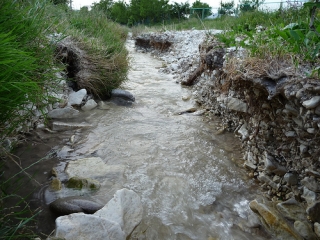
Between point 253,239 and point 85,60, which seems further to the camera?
point 85,60

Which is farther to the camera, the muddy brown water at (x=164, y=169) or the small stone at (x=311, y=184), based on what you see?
the muddy brown water at (x=164, y=169)

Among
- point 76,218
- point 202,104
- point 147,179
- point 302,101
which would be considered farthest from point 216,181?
point 202,104

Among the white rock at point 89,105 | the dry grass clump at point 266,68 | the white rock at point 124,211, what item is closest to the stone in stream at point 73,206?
the white rock at point 124,211

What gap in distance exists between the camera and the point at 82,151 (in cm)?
335

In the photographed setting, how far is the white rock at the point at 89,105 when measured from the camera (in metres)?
4.82

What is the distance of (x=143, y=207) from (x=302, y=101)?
158 centimetres

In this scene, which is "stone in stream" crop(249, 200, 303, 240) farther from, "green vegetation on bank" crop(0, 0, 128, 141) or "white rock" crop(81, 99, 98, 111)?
"white rock" crop(81, 99, 98, 111)

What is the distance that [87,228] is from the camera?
1813 millimetres

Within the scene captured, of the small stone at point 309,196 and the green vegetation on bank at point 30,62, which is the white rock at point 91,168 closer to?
the green vegetation on bank at point 30,62

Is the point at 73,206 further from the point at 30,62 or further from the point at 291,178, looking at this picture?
the point at 291,178

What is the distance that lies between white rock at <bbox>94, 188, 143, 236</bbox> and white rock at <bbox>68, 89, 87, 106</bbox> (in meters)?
2.92

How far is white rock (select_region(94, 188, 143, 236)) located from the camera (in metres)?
2.02

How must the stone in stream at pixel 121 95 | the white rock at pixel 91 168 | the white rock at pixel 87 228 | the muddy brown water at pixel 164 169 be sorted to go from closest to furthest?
the white rock at pixel 87 228
the muddy brown water at pixel 164 169
the white rock at pixel 91 168
the stone in stream at pixel 121 95

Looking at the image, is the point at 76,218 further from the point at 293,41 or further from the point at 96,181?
the point at 293,41
